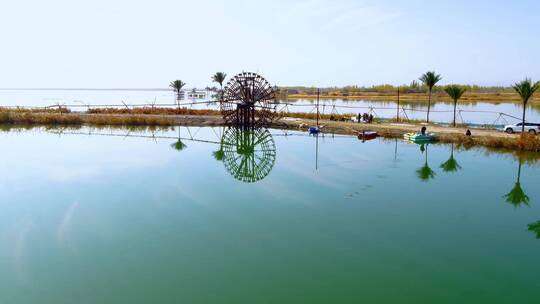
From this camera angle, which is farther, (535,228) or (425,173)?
(425,173)

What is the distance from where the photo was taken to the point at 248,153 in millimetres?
21672

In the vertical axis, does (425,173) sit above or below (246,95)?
below

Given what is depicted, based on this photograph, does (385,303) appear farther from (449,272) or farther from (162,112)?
(162,112)

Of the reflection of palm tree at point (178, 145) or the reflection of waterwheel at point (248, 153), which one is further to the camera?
the reflection of palm tree at point (178, 145)

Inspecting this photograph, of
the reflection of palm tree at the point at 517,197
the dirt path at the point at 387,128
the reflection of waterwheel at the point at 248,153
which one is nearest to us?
the reflection of palm tree at the point at 517,197

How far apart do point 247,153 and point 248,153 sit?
0.05 meters

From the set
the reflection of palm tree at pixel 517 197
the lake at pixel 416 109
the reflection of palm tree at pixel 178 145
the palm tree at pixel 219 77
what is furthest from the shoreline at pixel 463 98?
the reflection of palm tree at pixel 517 197

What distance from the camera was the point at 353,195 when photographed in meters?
13.4

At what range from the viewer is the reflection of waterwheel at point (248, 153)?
17.4m

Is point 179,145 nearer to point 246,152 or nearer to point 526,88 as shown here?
point 246,152

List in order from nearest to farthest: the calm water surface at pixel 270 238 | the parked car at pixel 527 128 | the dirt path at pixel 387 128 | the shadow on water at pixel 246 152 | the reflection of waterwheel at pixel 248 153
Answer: the calm water surface at pixel 270 238 → the reflection of waterwheel at pixel 248 153 → the shadow on water at pixel 246 152 → the parked car at pixel 527 128 → the dirt path at pixel 387 128

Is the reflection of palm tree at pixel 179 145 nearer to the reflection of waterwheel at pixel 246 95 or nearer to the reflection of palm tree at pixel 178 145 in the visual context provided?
the reflection of palm tree at pixel 178 145

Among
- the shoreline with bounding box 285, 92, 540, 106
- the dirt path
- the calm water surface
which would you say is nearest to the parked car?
the dirt path

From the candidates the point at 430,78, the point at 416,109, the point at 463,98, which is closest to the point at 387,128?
the point at 430,78
